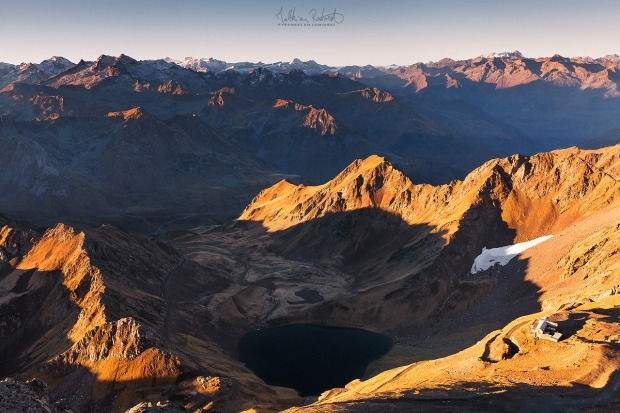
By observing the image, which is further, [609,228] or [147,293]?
→ [147,293]

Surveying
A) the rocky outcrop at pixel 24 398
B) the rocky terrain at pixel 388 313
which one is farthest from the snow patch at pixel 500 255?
the rocky outcrop at pixel 24 398

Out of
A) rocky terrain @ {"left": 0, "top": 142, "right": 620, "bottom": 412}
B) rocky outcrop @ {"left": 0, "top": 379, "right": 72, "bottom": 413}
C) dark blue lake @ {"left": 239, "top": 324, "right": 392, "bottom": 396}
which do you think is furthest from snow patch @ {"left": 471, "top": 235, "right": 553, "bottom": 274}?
rocky outcrop @ {"left": 0, "top": 379, "right": 72, "bottom": 413}

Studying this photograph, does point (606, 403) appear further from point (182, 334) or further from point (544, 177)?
point (544, 177)

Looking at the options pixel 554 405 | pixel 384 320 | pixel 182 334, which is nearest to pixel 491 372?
pixel 554 405

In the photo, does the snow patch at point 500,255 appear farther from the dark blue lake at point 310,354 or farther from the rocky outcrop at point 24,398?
the rocky outcrop at point 24,398

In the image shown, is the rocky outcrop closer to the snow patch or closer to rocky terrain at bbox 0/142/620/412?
rocky terrain at bbox 0/142/620/412
